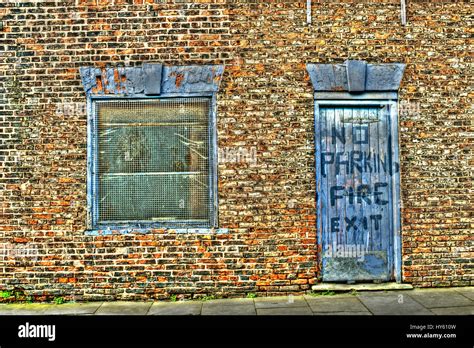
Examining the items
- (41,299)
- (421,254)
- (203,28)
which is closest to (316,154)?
(421,254)

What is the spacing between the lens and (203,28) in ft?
19.3

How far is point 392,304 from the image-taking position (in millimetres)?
5223

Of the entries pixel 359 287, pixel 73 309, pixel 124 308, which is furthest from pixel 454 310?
pixel 73 309

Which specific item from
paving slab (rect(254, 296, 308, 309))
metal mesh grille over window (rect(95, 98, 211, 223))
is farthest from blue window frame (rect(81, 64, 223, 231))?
paving slab (rect(254, 296, 308, 309))

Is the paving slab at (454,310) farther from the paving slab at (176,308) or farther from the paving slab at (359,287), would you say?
the paving slab at (176,308)

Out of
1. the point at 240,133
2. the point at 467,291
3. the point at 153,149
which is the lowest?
the point at 467,291

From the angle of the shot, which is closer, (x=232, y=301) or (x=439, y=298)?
(x=439, y=298)

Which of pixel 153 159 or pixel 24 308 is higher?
pixel 153 159

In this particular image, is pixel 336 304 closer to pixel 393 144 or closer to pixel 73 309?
pixel 393 144

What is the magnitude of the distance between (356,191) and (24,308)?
4760mm

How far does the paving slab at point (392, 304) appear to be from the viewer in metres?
4.94

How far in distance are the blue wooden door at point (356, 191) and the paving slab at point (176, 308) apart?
6.18 feet

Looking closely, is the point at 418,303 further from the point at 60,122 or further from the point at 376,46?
the point at 60,122

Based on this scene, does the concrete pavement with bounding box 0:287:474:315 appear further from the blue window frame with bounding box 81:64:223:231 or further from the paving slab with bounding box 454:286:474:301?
the blue window frame with bounding box 81:64:223:231
